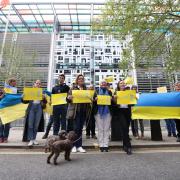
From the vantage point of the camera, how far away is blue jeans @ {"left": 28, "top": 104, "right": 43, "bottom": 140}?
6.73 m

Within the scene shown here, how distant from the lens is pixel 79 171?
453cm

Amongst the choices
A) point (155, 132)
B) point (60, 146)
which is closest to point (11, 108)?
point (60, 146)

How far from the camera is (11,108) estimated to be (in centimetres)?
777

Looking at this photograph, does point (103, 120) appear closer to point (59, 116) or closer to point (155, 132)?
point (59, 116)

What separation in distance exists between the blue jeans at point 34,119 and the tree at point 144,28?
5.80 m

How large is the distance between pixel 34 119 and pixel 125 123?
100 inches

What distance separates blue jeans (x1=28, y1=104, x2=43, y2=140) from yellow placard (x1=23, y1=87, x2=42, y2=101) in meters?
0.27

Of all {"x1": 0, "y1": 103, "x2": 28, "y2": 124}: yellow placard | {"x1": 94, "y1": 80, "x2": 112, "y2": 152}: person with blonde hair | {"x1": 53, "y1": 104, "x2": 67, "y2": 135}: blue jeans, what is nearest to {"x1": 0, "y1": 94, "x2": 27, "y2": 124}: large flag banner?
{"x1": 0, "y1": 103, "x2": 28, "y2": 124}: yellow placard

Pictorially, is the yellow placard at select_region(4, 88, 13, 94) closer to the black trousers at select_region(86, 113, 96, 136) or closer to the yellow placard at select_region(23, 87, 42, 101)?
the yellow placard at select_region(23, 87, 42, 101)

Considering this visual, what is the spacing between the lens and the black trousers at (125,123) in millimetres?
6133

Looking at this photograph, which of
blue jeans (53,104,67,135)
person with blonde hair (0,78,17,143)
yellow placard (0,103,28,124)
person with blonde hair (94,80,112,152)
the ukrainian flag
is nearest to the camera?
person with blonde hair (94,80,112,152)

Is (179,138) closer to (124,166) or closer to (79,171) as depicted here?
(124,166)

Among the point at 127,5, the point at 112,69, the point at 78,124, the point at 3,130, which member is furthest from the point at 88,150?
the point at 112,69

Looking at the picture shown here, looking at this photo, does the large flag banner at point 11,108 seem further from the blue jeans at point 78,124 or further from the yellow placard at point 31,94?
the blue jeans at point 78,124
